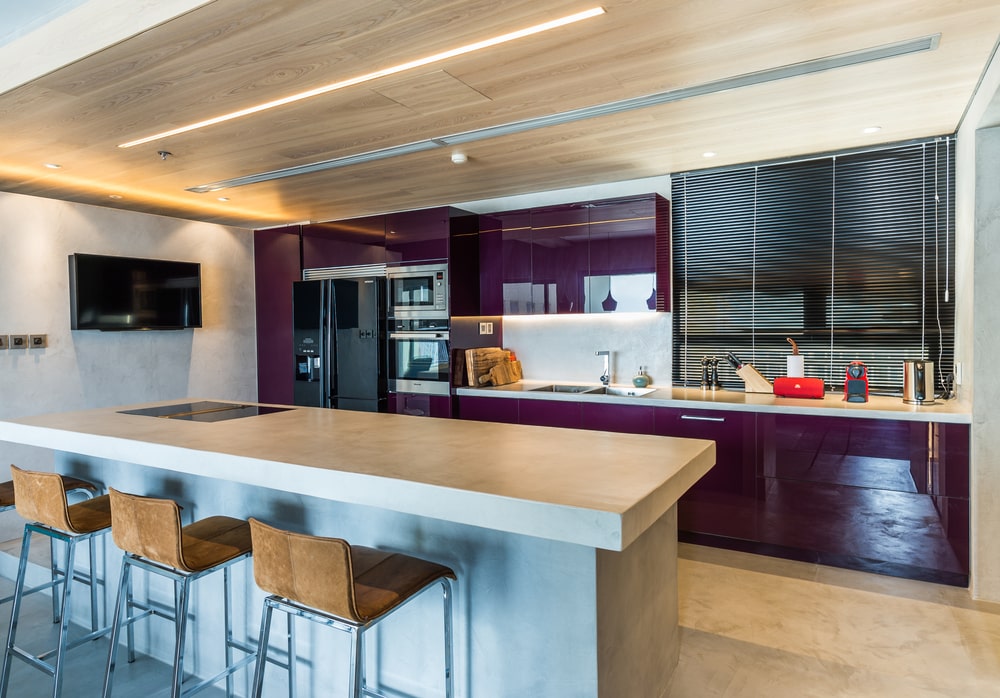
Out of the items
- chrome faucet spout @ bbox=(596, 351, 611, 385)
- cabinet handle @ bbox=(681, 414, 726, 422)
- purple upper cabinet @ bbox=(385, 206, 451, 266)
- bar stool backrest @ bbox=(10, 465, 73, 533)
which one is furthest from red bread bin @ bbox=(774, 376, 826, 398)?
bar stool backrest @ bbox=(10, 465, 73, 533)

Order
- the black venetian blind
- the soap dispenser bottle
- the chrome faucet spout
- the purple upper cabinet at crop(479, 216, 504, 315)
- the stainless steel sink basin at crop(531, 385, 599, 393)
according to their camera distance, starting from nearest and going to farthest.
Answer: the black venetian blind < the soap dispenser bottle < the stainless steel sink basin at crop(531, 385, 599, 393) < the chrome faucet spout < the purple upper cabinet at crop(479, 216, 504, 315)

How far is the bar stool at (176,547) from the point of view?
196cm


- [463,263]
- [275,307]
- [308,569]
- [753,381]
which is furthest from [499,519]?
[275,307]

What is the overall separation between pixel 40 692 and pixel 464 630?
73.0 inches

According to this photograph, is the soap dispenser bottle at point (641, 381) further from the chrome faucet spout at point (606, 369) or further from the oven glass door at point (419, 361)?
the oven glass door at point (419, 361)

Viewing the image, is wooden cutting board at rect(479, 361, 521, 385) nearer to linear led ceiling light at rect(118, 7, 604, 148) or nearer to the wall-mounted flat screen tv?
linear led ceiling light at rect(118, 7, 604, 148)

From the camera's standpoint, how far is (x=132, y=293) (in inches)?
189

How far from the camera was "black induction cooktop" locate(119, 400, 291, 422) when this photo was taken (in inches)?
115

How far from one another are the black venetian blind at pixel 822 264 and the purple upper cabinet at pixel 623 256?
0.94 ft

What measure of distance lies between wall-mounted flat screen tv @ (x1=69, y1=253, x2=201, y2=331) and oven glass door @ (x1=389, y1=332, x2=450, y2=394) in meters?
1.81

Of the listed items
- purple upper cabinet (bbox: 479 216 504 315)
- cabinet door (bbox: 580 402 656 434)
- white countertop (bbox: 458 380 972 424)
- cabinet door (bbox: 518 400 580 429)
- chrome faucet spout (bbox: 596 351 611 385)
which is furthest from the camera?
purple upper cabinet (bbox: 479 216 504 315)

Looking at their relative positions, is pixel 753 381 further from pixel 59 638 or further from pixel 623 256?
pixel 59 638

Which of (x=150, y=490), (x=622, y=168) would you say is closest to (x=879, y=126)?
(x=622, y=168)

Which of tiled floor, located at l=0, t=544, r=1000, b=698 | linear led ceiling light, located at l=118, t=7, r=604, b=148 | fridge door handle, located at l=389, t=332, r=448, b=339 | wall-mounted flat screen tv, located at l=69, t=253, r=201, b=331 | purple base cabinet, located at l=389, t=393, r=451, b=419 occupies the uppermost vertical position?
linear led ceiling light, located at l=118, t=7, r=604, b=148
